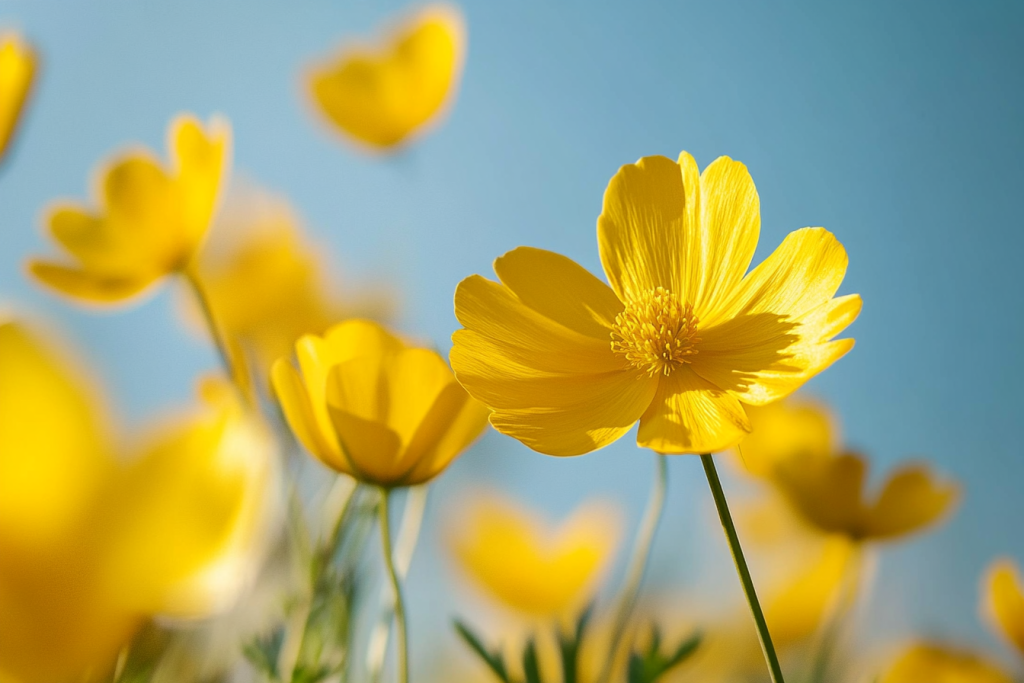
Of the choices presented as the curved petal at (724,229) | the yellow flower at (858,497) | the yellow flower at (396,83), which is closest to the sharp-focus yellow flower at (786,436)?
the yellow flower at (858,497)

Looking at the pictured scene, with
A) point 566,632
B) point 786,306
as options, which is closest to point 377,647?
point 566,632

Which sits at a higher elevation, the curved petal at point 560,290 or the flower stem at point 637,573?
the curved petal at point 560,290

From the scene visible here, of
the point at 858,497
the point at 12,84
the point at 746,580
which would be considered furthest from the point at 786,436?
the point at 12,84

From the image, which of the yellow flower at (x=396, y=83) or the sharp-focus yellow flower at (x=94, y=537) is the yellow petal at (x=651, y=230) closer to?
the sharp-focus yellow flower at (x=94, y=537)

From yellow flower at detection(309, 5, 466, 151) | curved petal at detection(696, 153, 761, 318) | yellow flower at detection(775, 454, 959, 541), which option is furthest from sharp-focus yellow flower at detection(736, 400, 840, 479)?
yellow flower at detection(309, 5, 466, 151)

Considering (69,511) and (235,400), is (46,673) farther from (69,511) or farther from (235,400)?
(235,400)

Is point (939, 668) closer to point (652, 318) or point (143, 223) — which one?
point (652, 318)
